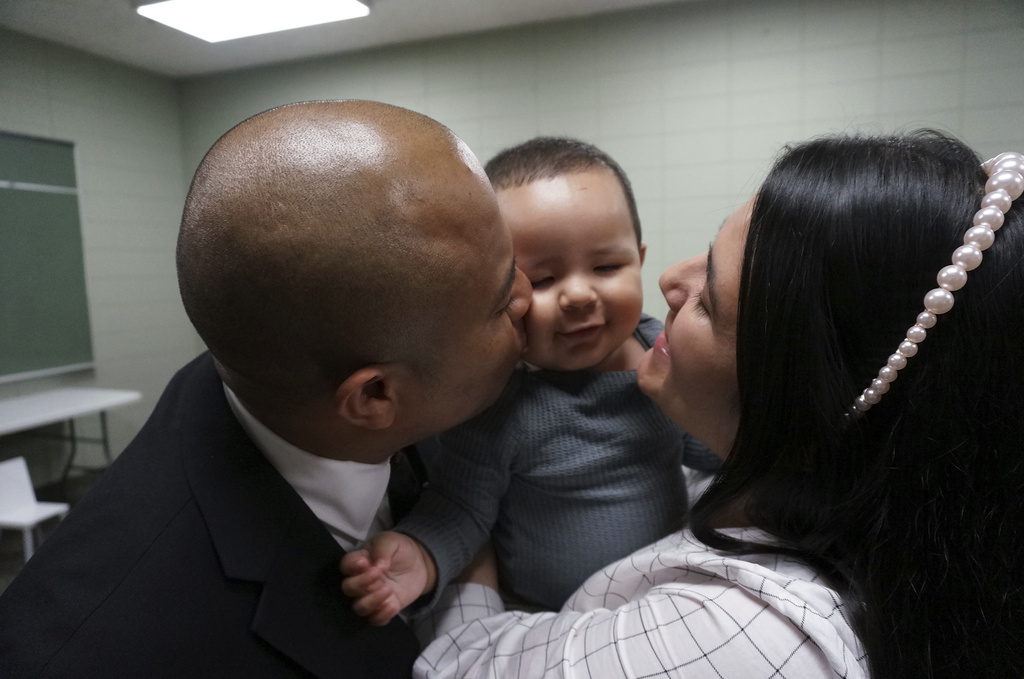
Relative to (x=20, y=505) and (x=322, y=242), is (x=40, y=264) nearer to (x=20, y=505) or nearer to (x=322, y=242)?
(x=20, y=505)

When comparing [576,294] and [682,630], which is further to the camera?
[576,294]

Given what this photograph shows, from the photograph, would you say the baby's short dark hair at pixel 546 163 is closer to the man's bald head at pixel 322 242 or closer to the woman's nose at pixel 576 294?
the woman's nose at pixel 576 294

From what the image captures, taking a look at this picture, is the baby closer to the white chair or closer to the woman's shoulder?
the woman's shoulder

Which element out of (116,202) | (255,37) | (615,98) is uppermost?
(255,37)

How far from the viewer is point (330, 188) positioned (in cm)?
75

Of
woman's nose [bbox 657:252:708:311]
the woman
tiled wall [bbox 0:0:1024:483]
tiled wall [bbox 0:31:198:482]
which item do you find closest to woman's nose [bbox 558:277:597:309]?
woman's nose [bbox 657:252:708:311]

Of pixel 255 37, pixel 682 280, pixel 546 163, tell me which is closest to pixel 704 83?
pixel 255 37

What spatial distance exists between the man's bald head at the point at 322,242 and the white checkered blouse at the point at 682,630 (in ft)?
1.53

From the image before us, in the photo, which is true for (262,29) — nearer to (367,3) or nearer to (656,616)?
(367,3)

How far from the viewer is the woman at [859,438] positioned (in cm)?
69

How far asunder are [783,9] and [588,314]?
3.85 meters

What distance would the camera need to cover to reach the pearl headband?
26.7 inches

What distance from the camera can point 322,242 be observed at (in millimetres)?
741

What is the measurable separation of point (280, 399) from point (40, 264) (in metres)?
4.56
